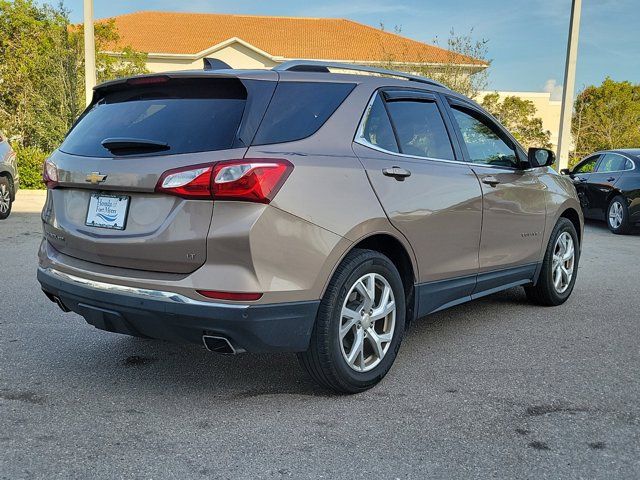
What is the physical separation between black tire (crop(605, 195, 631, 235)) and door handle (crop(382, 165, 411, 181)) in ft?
29.3

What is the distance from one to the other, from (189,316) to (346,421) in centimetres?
94

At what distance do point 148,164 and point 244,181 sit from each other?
51 cm

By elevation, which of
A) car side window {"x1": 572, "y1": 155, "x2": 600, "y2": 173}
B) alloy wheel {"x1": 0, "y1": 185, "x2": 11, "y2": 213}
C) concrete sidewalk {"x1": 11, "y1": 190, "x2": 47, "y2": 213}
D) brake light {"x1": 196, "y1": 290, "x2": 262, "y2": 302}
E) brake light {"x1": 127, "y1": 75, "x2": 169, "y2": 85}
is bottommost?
concrete sidewalk {"x1": 11, "y1": 190, "x2": 47, "y2": 213}

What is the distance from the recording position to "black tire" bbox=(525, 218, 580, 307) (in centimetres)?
547

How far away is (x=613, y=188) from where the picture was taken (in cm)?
1159

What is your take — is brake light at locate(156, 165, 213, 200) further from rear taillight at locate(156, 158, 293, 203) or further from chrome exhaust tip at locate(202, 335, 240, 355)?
chrome exhaust tip at locate(202, 335, 240, 355)

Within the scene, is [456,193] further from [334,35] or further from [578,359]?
[334,35]

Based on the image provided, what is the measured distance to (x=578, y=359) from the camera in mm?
4188

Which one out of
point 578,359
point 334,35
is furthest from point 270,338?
point 334,35

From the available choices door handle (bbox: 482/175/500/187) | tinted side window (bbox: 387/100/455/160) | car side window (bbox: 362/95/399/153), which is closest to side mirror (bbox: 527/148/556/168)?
door handle (bbox: 482/175/500/187)

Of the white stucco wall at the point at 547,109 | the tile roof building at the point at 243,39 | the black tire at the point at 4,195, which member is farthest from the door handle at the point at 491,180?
the white stucco wall at the point at 547,109

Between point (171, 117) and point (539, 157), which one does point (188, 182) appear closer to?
point (171, 117)

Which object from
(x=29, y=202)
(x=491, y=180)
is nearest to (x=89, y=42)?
(x=29, y=202)

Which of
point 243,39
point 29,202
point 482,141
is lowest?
point 29,202
